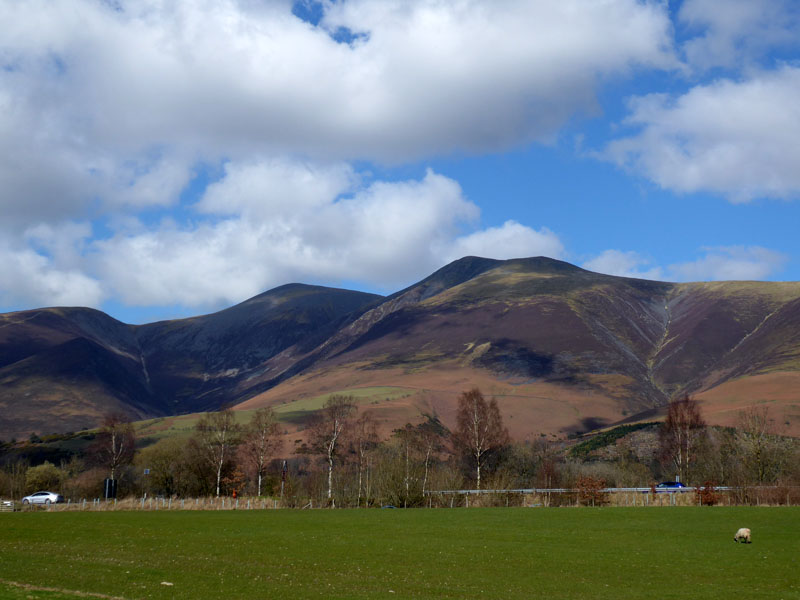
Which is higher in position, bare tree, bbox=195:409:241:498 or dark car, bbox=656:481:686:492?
bare tree, bbox=195:409:241:498

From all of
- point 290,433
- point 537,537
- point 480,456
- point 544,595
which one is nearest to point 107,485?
point 480,456

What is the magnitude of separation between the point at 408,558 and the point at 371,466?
59467 mm

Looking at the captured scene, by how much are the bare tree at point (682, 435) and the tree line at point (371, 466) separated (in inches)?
6.2

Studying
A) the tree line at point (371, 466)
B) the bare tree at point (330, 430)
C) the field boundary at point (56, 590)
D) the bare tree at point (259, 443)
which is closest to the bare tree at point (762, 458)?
the tree line at point (371, 466)

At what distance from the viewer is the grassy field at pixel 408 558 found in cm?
2244

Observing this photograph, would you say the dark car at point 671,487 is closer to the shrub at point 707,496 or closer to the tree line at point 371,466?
the tree line at point 371,466

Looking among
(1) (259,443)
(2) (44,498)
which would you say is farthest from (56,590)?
(1) (259,443)

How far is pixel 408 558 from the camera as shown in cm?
3050

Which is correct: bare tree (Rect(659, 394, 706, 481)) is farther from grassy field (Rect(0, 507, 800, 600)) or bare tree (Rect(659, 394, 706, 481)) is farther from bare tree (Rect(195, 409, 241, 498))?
bare tree (Rect(195, 409, 241, 498))

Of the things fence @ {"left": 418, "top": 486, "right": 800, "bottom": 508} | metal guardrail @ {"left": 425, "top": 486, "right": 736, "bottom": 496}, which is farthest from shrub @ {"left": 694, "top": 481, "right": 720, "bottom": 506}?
metal guardrail @ {"left": 425, "top": 486, "right": 736, "bottom": 496}

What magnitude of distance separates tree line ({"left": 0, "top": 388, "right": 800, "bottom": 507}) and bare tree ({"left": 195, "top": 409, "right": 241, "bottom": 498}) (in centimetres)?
15

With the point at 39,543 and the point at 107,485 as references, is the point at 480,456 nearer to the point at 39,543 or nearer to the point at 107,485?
the point at 107,485

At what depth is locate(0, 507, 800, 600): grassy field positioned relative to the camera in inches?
883

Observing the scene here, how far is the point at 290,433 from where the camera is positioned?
16112 cm
